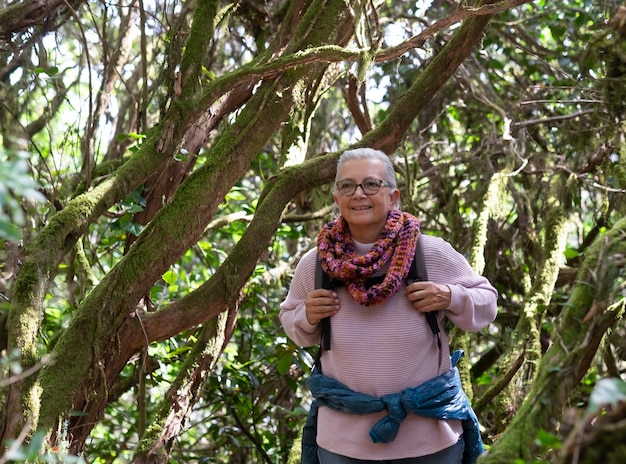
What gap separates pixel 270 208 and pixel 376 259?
1.11 m

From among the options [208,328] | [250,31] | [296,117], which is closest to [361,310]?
[208,328]

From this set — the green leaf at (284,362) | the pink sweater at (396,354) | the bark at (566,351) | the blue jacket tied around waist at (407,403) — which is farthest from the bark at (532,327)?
the bark at (566,351)

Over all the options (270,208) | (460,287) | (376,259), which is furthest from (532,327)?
(376,259)

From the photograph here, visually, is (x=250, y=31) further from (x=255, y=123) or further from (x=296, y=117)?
(x=255, y=123)

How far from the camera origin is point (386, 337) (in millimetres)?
2381

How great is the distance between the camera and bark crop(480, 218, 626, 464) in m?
1.64

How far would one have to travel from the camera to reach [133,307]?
3055 millimetres

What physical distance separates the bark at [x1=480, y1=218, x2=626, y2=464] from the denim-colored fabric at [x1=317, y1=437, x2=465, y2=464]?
2.23 ft

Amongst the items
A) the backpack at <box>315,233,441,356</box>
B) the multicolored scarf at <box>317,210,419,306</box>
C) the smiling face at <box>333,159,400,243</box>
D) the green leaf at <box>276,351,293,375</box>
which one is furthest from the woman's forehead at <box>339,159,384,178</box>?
the green leaf at <box>276,351,293,375</box>

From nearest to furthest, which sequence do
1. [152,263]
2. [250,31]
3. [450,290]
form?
[450,290], [152,263], [250,31]

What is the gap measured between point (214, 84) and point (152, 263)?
74cm

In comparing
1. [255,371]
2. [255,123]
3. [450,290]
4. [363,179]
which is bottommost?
[255,371]

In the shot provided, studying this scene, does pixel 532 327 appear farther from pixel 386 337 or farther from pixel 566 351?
pixel 566 351

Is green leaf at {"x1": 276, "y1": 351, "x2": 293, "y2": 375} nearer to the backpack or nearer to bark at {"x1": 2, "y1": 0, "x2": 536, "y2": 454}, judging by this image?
bark at {"x1": 2, "y1": 0, "x2": 536, "y2": 454}
